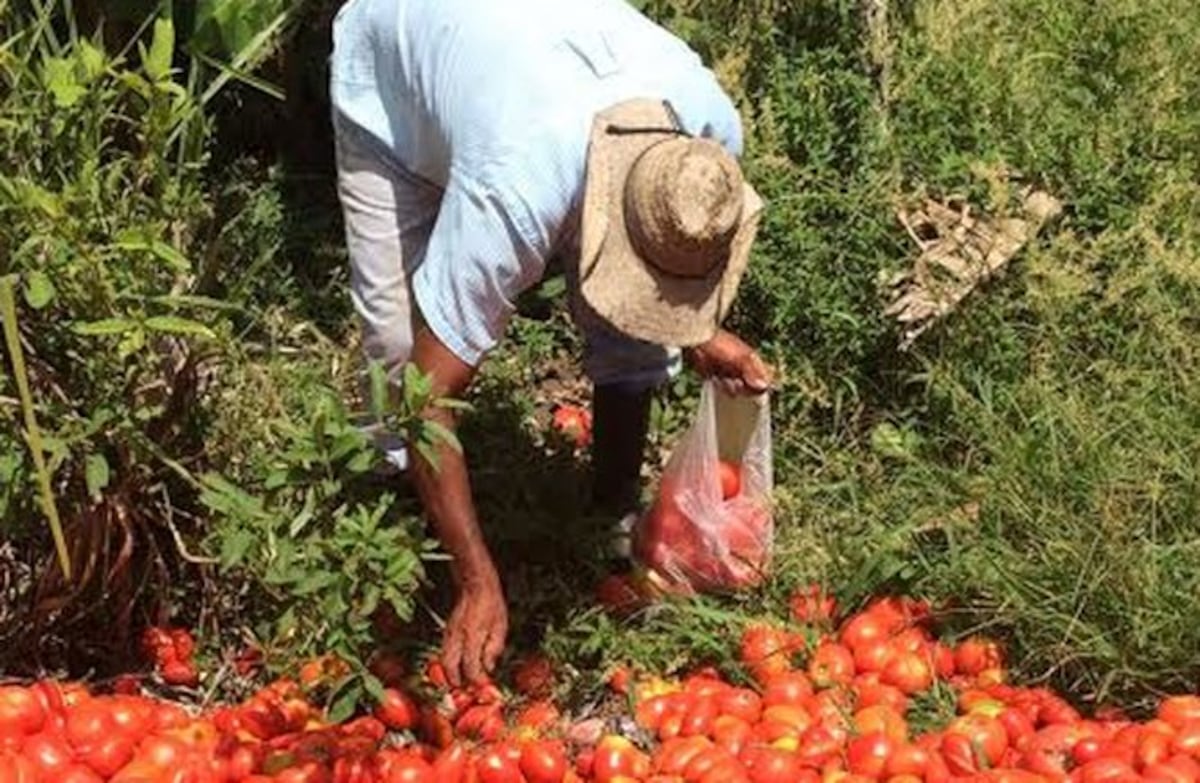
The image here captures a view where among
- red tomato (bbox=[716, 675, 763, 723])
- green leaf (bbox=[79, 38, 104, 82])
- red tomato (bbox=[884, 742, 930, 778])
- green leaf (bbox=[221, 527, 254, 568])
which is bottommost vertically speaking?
red tomato (bbox=[716, 675, 763, 723])

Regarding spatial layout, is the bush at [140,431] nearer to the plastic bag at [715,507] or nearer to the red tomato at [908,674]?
the plastic bag at [715,507]

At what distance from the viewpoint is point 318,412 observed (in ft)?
9.51

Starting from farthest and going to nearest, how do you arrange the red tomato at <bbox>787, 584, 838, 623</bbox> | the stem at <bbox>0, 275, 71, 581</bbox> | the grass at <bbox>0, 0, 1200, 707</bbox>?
the red tomato at <bbox>787, 584, 838, 623</bbox>
the grass at <bbox>0, 0, 1200, 707</bbox>
the stem at <bbox>0, 275, 71, 581</bbox>

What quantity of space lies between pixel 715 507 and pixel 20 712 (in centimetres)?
137

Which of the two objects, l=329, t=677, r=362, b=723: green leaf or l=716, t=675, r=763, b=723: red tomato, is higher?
l=329, t=677, r=362, b=723: green leaf

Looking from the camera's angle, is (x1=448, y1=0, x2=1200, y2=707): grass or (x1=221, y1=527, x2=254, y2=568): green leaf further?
(x1=448, y1=0, x2=1200, y2=707): grass

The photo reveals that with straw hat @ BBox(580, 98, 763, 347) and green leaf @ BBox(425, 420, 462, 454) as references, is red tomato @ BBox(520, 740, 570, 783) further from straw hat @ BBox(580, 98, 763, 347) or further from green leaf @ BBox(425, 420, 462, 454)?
straw hat @ BBox(580, 98, 763, 347)

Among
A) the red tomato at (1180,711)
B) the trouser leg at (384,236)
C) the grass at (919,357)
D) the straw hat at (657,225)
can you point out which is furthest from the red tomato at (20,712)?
the red tomato at (1180,711)

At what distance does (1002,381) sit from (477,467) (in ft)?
3.97

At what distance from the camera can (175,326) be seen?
2863mm

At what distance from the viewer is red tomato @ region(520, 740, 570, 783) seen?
10.2ft

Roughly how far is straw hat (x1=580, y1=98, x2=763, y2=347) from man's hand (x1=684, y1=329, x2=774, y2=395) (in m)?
0.57

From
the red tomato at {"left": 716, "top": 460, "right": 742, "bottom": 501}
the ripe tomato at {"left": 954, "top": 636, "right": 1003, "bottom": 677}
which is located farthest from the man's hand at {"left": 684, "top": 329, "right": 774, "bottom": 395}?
the ripe tomato at {"left": 954, "top": 636, "right": 1003, "bottom": 677}

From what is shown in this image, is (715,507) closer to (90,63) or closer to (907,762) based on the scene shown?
(907,762)
